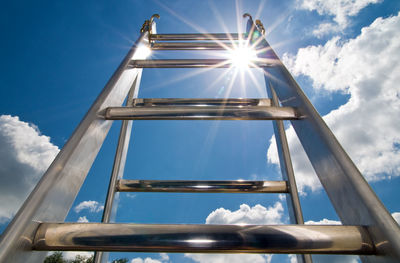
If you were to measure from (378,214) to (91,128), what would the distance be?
1.00m

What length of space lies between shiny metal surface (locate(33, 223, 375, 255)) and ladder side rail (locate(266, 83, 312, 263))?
69 cm

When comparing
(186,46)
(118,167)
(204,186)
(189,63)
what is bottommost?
(204,186)

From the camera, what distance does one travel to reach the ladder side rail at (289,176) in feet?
4.14

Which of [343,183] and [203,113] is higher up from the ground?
[203,113]

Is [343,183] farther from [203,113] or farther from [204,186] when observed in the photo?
[204,186]

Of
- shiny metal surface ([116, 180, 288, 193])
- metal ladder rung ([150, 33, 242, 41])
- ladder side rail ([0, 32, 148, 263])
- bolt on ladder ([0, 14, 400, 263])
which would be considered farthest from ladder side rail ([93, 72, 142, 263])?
metal ladder rung ([150, 33, 242, 41])

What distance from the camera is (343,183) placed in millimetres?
688

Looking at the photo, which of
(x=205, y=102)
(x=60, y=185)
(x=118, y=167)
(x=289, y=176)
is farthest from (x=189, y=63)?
(x=60, y=185)

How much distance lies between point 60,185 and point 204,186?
0.80 meters

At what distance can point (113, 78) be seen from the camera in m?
1.26

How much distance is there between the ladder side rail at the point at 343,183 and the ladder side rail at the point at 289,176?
45cm

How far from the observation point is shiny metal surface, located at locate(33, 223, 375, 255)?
0.58m

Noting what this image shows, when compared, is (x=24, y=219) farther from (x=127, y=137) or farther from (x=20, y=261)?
(x=127, y=137)

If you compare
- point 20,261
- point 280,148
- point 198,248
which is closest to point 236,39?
point 280,148
